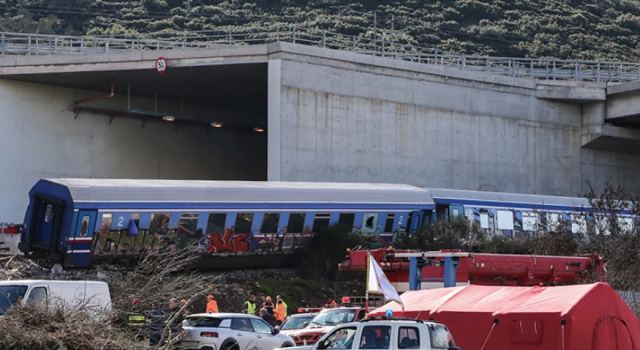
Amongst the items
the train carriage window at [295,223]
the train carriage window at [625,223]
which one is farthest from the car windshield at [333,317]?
the train carriage window at [625,223]

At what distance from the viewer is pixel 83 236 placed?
1320 inches

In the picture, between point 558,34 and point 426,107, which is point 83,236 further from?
point 558,34

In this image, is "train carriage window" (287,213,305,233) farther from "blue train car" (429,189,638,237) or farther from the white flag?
the white flag

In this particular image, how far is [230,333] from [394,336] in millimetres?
5705

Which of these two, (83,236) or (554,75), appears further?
(554,75)

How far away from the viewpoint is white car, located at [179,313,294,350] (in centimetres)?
2231

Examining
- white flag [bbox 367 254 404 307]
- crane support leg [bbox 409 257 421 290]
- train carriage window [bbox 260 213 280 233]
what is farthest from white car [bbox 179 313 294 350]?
train carriage window [bbox 260 213 280 233]

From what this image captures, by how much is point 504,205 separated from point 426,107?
7.03 metres

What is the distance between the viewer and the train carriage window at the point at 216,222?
36.3 meters

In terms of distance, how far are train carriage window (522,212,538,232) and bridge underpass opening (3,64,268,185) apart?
1103cm

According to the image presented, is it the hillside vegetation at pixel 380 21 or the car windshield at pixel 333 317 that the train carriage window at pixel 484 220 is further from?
the hillside vegetation at pixel 380 21

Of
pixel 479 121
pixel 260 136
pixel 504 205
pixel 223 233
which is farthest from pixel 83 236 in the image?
pixel 260 136

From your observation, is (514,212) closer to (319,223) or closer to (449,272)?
(319,223)

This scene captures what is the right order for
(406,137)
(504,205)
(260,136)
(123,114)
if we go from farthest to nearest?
1. (260,136)
2. (123,114)
3. (406,137)
4. (504,205)
